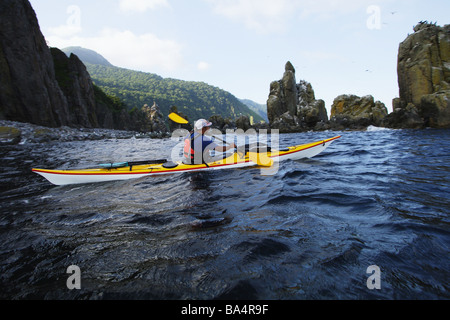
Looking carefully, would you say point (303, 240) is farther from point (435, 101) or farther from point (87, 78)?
point (87, 78)

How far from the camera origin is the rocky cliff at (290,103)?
3897 centimetres

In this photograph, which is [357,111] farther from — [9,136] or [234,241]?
[9,136]

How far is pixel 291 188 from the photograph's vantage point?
15.6ft

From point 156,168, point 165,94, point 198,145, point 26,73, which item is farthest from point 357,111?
point 165,94

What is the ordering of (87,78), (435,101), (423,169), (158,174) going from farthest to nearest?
(87,78) < (435,101) < (158,174) < (423,169)

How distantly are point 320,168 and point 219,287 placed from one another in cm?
583

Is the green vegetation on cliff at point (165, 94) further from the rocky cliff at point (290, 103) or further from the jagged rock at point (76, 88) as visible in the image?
the jagged rock at point (76, 88)

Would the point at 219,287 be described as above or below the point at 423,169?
below

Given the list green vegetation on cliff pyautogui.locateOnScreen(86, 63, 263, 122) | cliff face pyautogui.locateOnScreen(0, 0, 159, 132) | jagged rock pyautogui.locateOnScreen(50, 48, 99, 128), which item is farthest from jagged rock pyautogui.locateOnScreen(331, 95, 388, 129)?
green vegetation on cliff pyautogui.locateOnScreen(86, 63, 263, 122)

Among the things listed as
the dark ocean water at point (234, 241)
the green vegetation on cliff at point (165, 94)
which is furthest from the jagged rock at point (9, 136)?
the green vegetation on cliff at point (165, 94)

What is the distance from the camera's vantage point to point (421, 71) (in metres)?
25.4

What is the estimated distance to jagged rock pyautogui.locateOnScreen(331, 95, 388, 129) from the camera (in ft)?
104

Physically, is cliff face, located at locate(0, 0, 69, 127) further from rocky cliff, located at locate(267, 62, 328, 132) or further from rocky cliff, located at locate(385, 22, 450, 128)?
rocky cliff, located at locate(385, 22, 450, 128)
